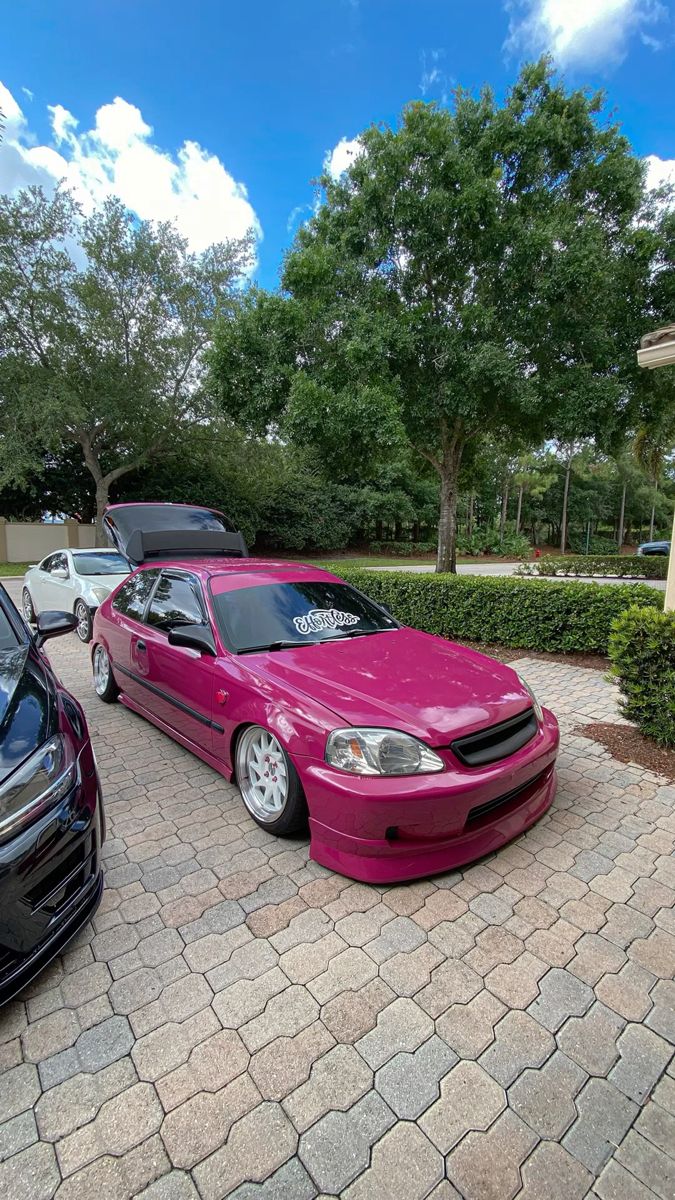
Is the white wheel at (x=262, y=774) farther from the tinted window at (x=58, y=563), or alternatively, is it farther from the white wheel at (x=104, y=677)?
the tinted window at (x=58, y=563)

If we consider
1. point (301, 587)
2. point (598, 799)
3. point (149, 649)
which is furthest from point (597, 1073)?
point (149, 649)

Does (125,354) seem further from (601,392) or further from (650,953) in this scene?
(650,953)

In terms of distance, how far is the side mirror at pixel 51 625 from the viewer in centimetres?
302

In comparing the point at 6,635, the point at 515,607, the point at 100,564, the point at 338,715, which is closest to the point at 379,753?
the point at 338,715

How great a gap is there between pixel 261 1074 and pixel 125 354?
19044 mm

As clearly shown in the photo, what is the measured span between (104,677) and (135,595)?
1.03m

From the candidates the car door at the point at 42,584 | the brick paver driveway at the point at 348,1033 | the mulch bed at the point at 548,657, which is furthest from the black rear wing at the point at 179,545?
the brick paver driveway at the point at 348,1033

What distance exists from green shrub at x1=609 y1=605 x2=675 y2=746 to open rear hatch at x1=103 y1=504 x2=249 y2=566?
196 inches

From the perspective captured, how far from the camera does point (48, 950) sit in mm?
1751

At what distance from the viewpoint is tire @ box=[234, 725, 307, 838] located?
2.56m

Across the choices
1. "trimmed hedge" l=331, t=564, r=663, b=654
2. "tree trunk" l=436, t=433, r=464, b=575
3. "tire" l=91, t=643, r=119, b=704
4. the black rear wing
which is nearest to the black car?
"tire" l=91, t=643, r=119, b=704

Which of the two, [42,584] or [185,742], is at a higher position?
[42,584]

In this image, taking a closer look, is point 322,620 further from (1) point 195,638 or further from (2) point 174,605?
(2) point 174,605

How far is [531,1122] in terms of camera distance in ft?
4.76
